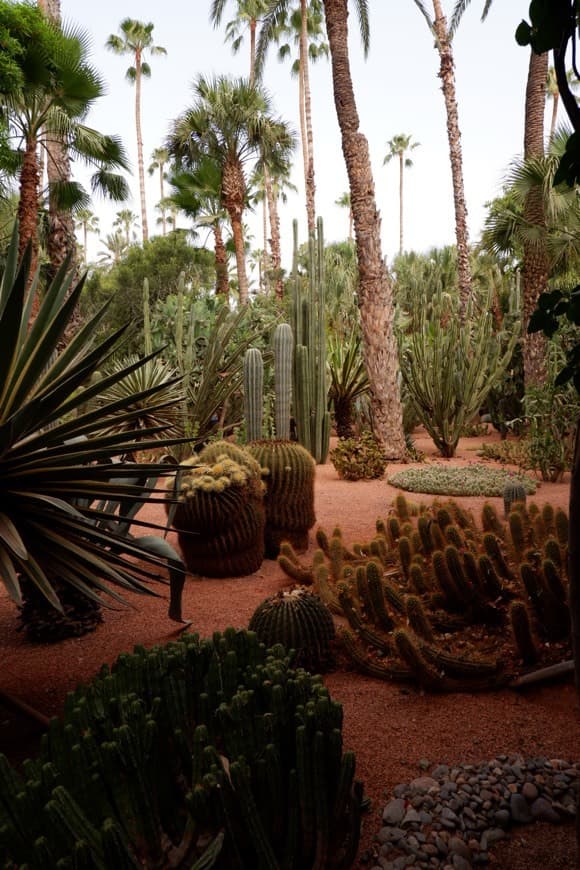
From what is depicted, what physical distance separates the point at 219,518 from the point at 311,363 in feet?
19.6

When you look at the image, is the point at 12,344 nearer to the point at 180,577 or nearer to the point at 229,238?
the point at 180,577

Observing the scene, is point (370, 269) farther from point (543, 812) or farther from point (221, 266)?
point (221, 266)

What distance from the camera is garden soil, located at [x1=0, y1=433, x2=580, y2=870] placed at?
227 cm

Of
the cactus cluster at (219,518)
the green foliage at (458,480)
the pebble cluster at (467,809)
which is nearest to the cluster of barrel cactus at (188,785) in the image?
the pebble cluster at (467,809)

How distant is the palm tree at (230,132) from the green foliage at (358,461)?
993 cm

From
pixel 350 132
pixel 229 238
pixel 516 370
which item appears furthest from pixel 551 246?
pixel 229 238

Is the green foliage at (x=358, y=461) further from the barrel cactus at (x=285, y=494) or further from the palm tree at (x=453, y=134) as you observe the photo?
the palm tree at (x=453, y=134)

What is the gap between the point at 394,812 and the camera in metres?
2.32

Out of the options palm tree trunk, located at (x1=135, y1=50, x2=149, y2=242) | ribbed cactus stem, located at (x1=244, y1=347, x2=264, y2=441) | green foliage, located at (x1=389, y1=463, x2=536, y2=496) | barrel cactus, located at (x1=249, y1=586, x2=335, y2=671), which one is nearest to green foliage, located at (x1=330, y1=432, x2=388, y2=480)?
green foliage, located at (x1=389, y1=463, x2=536, y2=496)

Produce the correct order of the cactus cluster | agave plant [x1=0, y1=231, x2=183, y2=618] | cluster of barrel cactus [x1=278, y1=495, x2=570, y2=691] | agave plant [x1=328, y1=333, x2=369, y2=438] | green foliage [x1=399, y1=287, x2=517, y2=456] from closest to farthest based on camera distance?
agave plant [x1=0, y1=231, x2=183, y2=618]
cluster of barrel cactus [x1=278, y1=495, x2=570, y2=691]
the cactus cluster
green foliage [x1=399, y1=287, x2=517, y2=456]
agave plant [x1=328, y1=333, x2=369, y2=438]

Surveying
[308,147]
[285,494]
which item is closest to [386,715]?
[285,494]

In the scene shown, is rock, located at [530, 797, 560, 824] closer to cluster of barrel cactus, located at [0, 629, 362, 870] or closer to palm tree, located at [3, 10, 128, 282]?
cluster of barrel cactus, located at [0, 629, 362, 870]

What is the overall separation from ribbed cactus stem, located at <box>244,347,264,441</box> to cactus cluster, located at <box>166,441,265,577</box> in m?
2.73

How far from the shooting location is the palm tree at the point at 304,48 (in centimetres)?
2186
